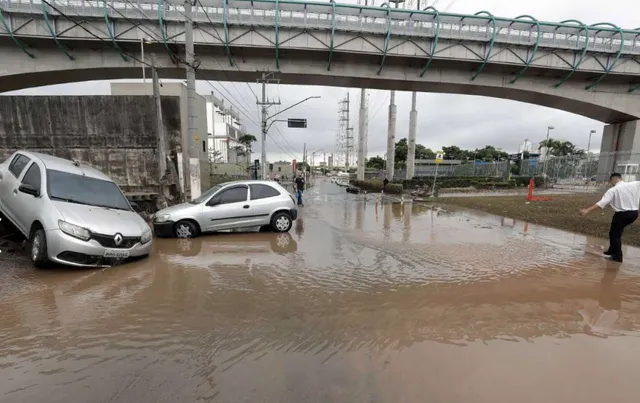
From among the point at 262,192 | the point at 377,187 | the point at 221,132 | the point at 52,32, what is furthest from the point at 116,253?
the point at 221,132

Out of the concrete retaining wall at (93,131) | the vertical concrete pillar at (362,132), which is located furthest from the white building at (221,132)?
the concrete retaining wall at (93,131)

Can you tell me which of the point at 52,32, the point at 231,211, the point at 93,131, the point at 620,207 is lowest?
the point at 231,211

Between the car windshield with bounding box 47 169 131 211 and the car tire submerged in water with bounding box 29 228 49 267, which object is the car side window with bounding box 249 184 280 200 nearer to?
the car windshield with bounding box 47 169 131 211

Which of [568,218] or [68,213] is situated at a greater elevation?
[68,213]

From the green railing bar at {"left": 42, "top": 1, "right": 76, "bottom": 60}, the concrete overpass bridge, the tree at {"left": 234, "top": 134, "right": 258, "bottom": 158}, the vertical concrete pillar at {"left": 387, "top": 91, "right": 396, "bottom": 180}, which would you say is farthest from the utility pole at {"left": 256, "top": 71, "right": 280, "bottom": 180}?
the tree at {"left": 234, "top": 134, "right": 258, "bottom": 158}

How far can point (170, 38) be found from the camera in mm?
17297

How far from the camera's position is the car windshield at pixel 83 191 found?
5.71 meters

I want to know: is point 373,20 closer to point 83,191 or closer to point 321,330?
point 83,191

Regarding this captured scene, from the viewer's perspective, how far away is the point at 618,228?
6.32m

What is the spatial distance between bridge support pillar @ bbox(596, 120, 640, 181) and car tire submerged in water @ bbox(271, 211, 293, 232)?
18.7 metres

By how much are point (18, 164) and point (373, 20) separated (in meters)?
18.2

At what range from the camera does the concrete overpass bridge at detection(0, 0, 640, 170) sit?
17047 mm

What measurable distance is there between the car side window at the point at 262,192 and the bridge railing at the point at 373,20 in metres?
12.6

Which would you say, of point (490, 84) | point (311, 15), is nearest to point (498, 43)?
point (490, 84)
